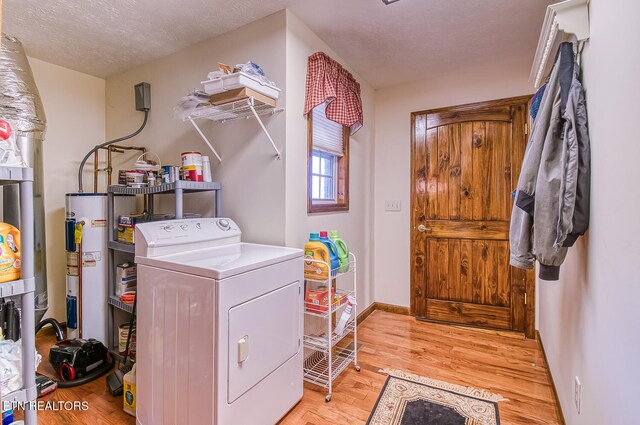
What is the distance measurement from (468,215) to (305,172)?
1.72 meters

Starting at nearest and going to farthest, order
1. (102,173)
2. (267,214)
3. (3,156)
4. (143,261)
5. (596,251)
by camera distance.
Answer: (3,156) < (596,251) < (143,261) < (267,214) < (102,173)

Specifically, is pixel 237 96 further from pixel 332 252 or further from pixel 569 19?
pixel 569 19

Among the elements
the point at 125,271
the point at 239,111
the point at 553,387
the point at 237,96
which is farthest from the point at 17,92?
the point at 553,387

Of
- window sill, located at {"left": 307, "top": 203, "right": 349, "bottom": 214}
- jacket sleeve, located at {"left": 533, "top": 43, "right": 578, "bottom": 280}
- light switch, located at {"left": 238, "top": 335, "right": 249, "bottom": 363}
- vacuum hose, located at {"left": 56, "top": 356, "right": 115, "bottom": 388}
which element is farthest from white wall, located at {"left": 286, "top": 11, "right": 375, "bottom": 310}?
vacuum hose, located at {"left": 56, "top": 356, "right": 115, "bottom": 388}

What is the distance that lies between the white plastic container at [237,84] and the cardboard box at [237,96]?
2cm

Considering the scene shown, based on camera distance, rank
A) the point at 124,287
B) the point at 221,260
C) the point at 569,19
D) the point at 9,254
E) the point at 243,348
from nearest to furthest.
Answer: the point at 9,254 < the point at 569,19 < the point at 243,348 < the point at 221,260 < the point at 124,287

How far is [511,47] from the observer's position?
2467 mm

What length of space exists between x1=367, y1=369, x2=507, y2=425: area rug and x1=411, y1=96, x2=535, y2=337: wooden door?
3.81 ft

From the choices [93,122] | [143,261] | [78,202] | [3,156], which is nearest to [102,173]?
[93,122]

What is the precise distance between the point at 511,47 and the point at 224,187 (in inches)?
98.9

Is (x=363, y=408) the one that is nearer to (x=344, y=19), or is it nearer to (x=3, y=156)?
(x=3, y=156)

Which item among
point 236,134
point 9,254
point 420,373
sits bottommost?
point 420,373

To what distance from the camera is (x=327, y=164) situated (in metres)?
2.66

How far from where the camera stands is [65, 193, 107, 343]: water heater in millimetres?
2277
